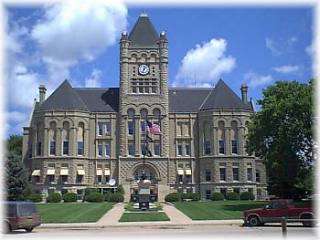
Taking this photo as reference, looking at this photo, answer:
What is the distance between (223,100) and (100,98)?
1954 cm

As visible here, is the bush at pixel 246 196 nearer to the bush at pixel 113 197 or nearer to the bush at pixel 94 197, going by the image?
the bush at pixel 113 197

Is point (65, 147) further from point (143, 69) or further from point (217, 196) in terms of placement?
point (217, 196)

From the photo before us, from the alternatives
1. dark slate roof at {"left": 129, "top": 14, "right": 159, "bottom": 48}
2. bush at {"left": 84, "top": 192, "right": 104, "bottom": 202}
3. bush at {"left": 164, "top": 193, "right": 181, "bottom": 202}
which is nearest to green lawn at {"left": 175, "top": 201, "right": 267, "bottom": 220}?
bush at {"left": 164, "top": 193, "right": 181, "bottom": 202}

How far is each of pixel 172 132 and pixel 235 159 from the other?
10.4m

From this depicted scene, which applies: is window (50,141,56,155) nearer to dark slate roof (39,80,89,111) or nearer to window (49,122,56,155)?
window (49,122,56,155)

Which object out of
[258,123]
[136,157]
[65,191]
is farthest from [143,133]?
[258,123]

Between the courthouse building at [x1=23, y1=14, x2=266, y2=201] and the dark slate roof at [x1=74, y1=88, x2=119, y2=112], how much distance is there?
25cm

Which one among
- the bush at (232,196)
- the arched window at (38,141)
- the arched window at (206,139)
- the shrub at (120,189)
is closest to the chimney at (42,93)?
the arched window at (38,141)

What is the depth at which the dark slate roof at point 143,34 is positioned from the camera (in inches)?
2825

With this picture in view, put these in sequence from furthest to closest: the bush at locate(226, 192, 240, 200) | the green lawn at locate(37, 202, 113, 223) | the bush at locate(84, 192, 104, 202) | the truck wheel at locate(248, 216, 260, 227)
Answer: the bush at locate(226, 192, 240, 200), the bush at locate(84, 192, 104, 202), the green lawn at locate(37, 202, 113, 223), the truck wheel at locate(248, 216, 260, 227)

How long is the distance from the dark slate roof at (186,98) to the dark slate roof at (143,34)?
883cm

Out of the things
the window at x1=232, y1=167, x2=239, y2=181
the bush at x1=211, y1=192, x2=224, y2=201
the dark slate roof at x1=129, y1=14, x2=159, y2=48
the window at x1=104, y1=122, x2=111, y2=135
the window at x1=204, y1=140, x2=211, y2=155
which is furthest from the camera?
the dark slate roof at x1=129, y1=14, x2=159, y2=48

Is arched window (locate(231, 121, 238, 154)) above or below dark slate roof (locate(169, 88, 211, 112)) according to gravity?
below

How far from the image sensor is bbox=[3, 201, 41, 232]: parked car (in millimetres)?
21516
